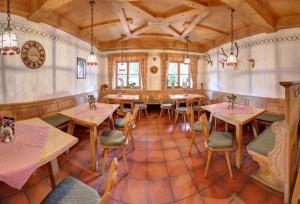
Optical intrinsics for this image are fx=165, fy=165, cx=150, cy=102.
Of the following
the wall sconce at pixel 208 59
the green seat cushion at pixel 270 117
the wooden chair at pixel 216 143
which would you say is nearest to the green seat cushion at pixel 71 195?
the wooden chair at pixel 216 143

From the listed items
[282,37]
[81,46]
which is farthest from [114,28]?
[282,37]

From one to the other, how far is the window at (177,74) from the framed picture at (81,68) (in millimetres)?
3850

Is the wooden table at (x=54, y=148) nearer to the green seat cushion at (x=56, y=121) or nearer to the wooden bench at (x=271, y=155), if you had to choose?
the green seat cushion at (x=56, y=121)

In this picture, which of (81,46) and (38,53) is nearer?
(38,53)

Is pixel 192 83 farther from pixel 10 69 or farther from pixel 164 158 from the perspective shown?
pixel 10 69

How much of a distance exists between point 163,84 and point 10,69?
5.48m

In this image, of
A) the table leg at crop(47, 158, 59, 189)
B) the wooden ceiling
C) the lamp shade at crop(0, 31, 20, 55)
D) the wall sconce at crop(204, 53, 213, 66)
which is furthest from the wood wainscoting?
the wall sconce at crop(204, 53, 213, 66)

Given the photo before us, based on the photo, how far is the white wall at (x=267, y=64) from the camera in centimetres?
424

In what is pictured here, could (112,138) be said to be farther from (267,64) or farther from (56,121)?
(267,64)

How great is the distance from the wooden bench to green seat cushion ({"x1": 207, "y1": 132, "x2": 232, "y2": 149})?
0.95ft

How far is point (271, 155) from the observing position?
6.46 feet

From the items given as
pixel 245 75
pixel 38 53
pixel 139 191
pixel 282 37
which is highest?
pixel 282 37

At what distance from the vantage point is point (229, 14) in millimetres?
4102

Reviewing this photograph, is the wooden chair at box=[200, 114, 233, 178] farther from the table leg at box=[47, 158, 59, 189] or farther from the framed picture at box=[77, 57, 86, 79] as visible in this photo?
the framed picture at box=[77, 57, 86, 79]
